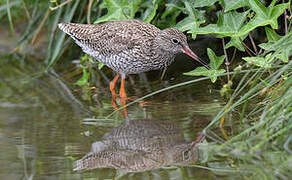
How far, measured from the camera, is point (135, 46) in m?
6.11

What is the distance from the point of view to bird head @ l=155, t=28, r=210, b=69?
5.89 m


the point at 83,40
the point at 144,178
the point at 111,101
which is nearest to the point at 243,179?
the point at 144,178

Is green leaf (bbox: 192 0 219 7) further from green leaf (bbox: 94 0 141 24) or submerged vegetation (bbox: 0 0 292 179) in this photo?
green leaf (bbox: 94 0 141 24)

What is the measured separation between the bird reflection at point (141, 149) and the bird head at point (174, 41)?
1.08 metres

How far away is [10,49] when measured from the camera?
29.5ft

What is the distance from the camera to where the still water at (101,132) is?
4.18 meters

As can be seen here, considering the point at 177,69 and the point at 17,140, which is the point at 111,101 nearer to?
the point at 177,69

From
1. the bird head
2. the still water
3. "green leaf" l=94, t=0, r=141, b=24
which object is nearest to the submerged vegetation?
"green leaf" l=94, t=0, r=141, b=24

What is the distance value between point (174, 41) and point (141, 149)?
1775mm

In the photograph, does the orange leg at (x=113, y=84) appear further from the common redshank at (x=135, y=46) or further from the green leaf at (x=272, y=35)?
the green leaf at (x=272, y=35)

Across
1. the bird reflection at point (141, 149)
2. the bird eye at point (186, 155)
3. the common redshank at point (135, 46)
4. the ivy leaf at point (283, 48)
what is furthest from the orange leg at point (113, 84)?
the ivy leaf at point (283, 48)

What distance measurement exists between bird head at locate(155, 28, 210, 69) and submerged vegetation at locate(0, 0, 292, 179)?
106 mm

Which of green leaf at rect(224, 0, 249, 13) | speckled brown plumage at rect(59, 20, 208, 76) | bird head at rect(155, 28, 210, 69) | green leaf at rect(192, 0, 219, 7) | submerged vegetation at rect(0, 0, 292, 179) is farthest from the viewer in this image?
speckled brown plumage at rect(59, 20, 208, 76)

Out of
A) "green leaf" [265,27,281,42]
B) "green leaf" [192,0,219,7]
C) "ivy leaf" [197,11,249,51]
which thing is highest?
"green leaf" [192,0,219,7]
